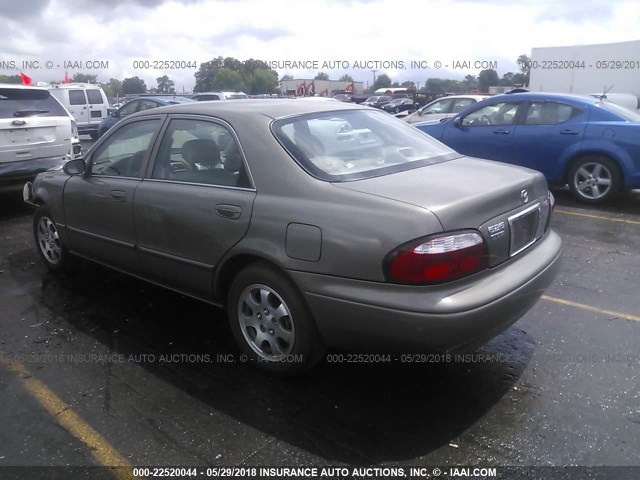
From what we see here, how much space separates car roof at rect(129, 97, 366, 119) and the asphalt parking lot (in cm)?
154

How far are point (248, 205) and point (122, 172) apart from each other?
1.52m

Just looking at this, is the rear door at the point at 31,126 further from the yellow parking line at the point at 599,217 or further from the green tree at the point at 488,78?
the green tree at the point at 488,78

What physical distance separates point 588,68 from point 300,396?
85.5 ft

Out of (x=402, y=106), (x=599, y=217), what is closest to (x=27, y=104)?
(x=599, y=217)

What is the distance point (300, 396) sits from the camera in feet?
10.2

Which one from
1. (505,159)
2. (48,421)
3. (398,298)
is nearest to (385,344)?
(398,298)

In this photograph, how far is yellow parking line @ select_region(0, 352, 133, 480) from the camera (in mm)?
2607

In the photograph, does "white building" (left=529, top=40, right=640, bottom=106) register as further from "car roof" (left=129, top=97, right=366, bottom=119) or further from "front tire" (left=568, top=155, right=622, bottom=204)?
"car roof" (left=129, top=97, right=366, bottom=119)

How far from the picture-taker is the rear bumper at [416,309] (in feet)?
8.52

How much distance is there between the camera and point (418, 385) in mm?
3189

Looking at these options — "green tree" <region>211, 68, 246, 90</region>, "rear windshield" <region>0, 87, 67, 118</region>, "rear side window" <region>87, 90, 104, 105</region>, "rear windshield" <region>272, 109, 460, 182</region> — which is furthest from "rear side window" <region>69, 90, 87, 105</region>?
"green tree" <region>211, 68, 246, 90</region>

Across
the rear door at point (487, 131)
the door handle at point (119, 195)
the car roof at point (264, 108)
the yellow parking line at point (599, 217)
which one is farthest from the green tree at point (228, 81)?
the car roof at point (264, 108)

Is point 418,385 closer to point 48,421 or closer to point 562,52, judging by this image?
point 48,421

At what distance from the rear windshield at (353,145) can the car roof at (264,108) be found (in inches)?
3.0
